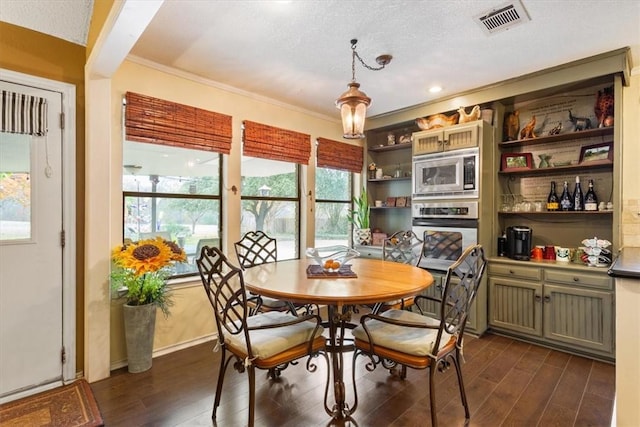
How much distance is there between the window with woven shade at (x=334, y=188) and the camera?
429 cm

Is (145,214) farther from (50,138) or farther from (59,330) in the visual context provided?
(59,330)

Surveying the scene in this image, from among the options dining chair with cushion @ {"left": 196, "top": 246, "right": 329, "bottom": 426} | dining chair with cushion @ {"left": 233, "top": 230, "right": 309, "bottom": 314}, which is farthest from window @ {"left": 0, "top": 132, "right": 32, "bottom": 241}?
dining chair with cushion @ {"left": 233, "top": 230, "right": 309, "bottom": 314}

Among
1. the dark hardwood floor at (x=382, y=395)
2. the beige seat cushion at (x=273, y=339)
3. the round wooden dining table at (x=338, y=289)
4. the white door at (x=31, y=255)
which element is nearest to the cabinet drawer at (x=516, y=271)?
the dark hardwood floor at (x=382, y=395)

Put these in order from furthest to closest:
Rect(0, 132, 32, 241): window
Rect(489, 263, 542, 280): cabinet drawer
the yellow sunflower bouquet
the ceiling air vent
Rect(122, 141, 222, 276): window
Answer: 1. Rect(489, 263, 542, 280): cabinet drawer
2. Rect(122, 141, 222, 276): window
3. the yellow sunflower bouquet
4. Rect(0, 132, 32, 241): window
5. the ceiling air vent

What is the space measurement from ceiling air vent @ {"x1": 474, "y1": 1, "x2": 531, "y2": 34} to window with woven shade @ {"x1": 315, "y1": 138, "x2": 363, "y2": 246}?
7.53ft

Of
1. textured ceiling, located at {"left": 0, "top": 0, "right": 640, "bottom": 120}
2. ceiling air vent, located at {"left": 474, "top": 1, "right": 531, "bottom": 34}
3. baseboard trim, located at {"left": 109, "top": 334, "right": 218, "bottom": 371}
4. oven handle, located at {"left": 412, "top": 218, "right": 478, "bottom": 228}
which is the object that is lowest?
baseboard trim, located at {"left": 109, "top": 334, "right": 218, "bottom": 371}

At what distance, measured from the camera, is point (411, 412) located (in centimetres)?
202

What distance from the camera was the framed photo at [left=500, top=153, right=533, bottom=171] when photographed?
3.38 meters

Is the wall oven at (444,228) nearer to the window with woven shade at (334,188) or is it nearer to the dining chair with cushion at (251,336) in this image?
the window with woven shade at (334,188)

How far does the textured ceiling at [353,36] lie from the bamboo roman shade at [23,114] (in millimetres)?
521

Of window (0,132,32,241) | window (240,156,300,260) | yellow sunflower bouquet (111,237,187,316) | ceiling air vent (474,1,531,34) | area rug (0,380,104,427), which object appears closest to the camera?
area rug (0,380,104,427)

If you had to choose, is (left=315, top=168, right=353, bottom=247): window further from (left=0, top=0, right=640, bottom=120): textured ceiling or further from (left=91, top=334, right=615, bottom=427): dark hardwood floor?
(left=91, top=334, right=615, bottom=427): dark hardwood floor

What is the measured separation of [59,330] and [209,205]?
1527mm

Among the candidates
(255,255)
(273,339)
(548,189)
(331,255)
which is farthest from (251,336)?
(548,189)
